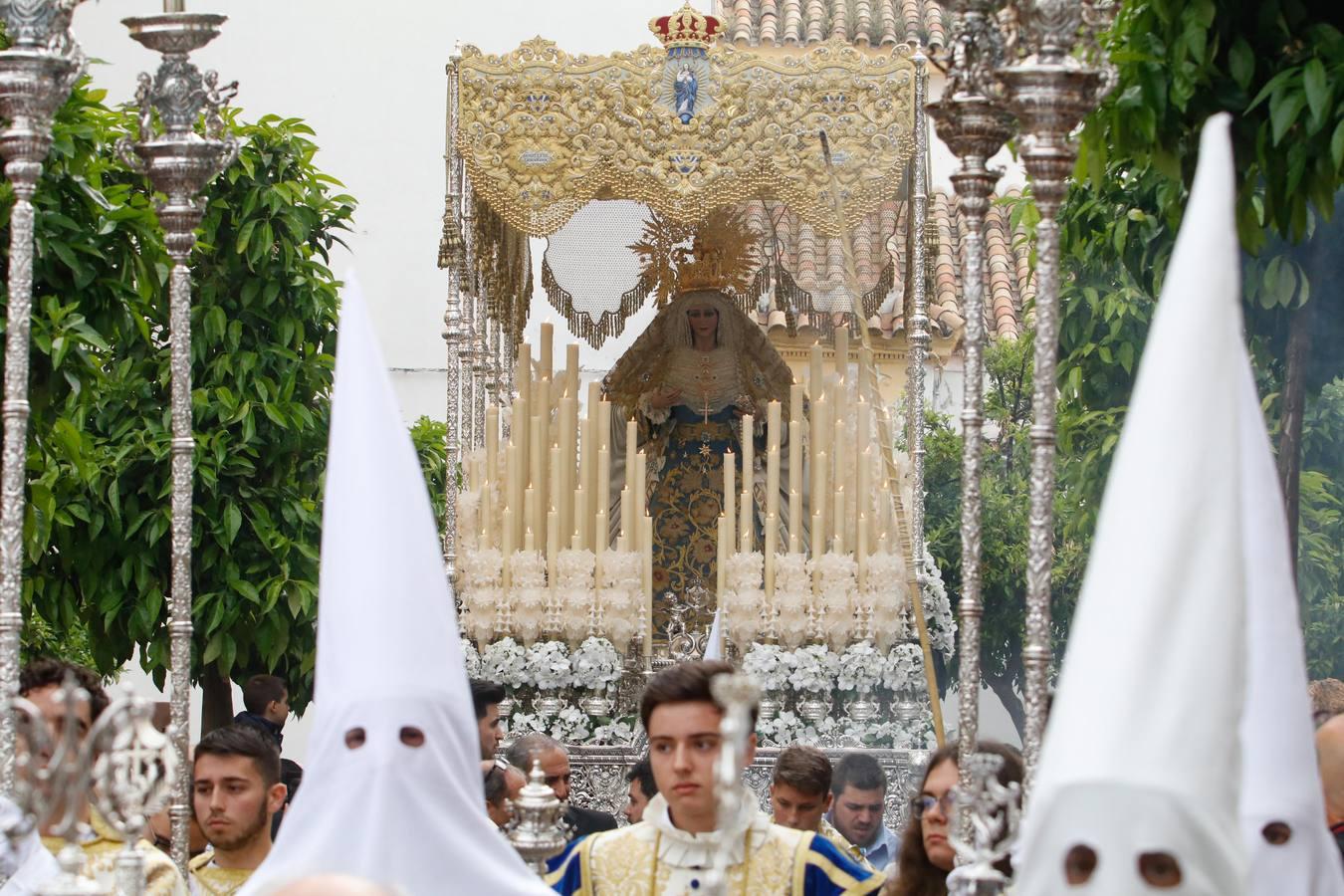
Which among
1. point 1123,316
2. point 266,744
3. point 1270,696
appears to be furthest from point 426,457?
point 1270,696

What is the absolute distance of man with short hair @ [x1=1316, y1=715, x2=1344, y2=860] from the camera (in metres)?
5.44

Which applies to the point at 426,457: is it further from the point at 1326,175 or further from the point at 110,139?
the point at 1326,175

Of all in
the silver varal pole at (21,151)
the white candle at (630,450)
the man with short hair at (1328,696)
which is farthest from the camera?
the white candle at (630,450)

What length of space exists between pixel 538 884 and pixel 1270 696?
142cm

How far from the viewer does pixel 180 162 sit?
6656mm

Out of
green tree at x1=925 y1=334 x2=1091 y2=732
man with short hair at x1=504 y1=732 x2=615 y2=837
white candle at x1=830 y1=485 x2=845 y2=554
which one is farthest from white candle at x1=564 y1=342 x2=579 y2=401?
green tree at x1=925 y1=334 x2=1091 y2=732

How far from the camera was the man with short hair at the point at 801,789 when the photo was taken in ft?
21.7

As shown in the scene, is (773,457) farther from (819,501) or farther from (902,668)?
(902,668)

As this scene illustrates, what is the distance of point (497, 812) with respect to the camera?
713cm

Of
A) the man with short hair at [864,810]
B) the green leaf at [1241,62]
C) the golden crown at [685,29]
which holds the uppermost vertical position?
the golden crown at [685,29]

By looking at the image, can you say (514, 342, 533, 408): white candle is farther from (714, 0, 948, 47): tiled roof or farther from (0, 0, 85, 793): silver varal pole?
(714, 0, 948, 47): tiled roof

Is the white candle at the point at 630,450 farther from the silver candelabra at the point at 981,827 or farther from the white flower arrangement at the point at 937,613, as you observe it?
the silver candelabra at the point at 981,827

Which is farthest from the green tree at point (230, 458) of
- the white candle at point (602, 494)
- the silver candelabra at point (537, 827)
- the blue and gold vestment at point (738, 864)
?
the blue and gold vestment at point (738, 864)

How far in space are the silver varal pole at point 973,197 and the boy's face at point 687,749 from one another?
882mm
